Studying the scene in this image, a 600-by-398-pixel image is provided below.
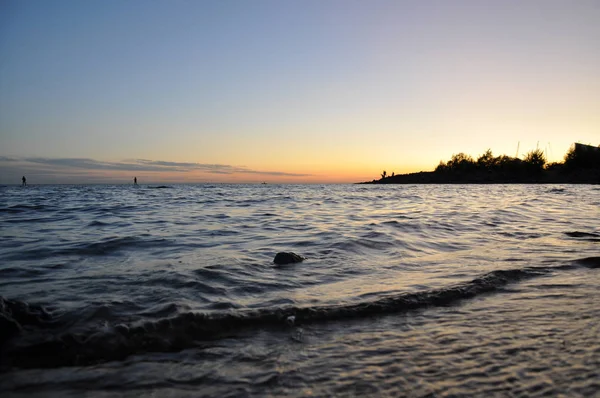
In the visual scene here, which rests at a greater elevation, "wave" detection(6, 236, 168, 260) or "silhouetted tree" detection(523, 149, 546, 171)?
"silhouetted tree" detection(523, 149, 546, 171)

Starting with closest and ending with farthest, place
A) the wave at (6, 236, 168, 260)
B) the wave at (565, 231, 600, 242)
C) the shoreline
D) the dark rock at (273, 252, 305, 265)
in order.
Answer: the dark rock at (273, 252, 305, 265) < the wave at (6, 236, 168, 260) < the wave at (565, 231, 600, 242) < the shoreline

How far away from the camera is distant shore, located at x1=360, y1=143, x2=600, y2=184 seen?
71.2 metres

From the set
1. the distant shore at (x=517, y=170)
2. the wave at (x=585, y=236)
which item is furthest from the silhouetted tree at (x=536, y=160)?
the wave at (x=585, y=236)

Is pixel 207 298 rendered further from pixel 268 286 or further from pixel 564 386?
pixel 564 386

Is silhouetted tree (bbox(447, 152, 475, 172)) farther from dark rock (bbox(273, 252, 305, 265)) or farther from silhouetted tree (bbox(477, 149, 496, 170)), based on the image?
dark rock (bbox(273, 252, 305, 265))

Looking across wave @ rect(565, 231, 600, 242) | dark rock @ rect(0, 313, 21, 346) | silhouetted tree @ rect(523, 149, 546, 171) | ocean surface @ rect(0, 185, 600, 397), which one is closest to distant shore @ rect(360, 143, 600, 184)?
silhouetted tree @ rect(523, 149, 546, 171)

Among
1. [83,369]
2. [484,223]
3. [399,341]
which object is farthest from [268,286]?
[484,223]

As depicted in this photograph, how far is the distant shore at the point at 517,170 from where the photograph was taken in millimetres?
71188

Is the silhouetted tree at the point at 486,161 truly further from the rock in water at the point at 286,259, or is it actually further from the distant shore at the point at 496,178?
the rock in water at the point at 286,259

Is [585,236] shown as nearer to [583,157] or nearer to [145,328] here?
[145,328]

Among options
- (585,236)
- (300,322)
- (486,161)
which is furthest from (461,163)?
(300,322)

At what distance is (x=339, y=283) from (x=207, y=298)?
170 cm

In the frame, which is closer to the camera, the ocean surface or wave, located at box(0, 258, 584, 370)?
the ocean surface

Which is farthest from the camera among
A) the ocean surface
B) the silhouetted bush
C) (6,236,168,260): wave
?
the silhouetted bush
